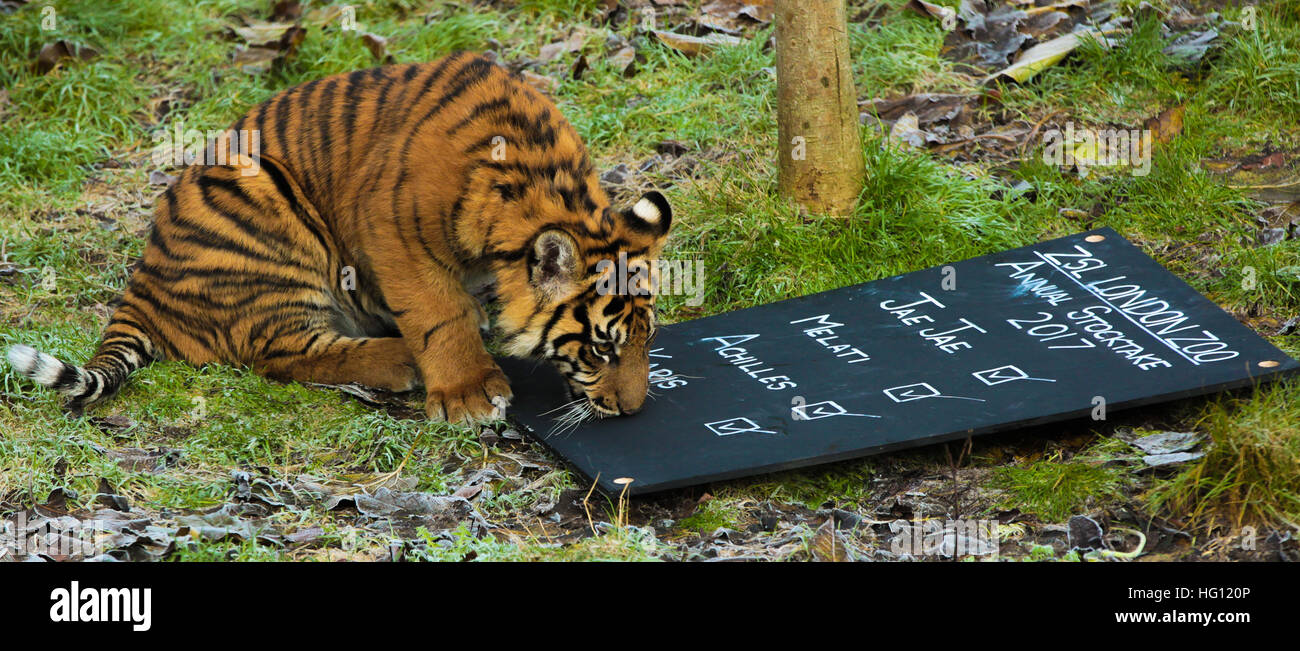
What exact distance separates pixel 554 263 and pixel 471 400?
0.88 metres

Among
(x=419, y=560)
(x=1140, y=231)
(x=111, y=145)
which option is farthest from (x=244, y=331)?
(x=1140, y=231)

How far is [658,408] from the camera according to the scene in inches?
189

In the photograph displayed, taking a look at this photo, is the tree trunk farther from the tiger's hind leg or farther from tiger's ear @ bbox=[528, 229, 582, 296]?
the tiger's hind leg

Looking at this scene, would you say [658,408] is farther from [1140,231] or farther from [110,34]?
[110,34]

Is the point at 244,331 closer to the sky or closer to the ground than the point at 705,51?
closer to the ground

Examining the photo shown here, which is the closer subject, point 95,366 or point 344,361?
point 95,366

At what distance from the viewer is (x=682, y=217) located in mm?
6254

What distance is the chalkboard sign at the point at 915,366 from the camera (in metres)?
4.38

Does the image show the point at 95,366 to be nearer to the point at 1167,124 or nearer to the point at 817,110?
the point at 817,110

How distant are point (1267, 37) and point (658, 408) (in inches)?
168

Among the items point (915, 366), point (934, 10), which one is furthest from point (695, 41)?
point (915, 366)

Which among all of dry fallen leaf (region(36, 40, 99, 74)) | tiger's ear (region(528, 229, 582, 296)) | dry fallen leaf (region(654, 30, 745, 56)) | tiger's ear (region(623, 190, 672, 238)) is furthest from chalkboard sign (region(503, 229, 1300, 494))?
dry fallen leaf (region(36, 40, 99, 74))

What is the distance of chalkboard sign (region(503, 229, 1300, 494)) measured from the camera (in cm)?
438

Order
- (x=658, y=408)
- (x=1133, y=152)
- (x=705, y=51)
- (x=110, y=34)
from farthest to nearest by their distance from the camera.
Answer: (x=110, y=34) → (x=705, y=51) → (x=1133, y=152) → (x=658, y=408)
